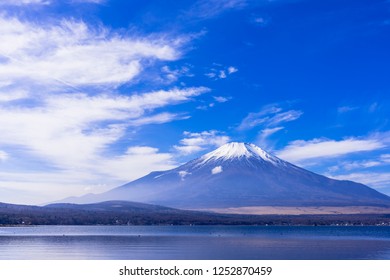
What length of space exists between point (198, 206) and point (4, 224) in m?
68.1

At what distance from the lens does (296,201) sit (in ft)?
532

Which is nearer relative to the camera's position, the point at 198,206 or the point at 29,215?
the point at 29,215

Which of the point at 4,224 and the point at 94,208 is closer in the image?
the point at 4,224

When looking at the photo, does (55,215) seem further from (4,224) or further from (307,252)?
(307,252)

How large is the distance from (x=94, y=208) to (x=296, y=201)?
195 feet

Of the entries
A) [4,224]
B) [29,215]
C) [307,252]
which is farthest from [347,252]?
[29,215]

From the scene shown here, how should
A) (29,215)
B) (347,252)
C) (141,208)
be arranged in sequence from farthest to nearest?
(141,208) → (29,215) → (347,252)

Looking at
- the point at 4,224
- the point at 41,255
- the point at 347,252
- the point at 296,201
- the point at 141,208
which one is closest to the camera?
the point at 41,255

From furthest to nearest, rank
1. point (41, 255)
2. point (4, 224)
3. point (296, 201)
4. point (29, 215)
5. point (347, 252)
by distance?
1. point (296, 201)
2. point (29, 215)
3. point (4, 224)
4. point (347, 252)
5. point (41, 255)

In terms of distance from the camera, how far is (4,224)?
106m
